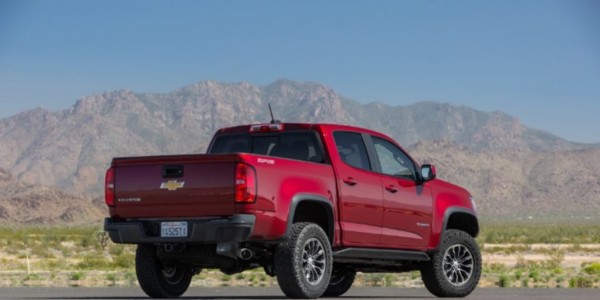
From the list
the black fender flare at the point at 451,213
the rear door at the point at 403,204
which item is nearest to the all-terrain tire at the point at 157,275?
the rear door at the point at 403,204

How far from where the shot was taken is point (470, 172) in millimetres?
194500

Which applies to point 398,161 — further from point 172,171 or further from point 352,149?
point 172,171

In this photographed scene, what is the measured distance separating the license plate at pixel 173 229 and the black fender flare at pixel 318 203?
115 cm

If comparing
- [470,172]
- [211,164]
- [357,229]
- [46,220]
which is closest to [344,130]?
[357,229]

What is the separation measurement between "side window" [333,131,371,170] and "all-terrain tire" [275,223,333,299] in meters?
1.34

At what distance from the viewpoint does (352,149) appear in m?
14.5

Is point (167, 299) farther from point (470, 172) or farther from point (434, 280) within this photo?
point (470, 172)

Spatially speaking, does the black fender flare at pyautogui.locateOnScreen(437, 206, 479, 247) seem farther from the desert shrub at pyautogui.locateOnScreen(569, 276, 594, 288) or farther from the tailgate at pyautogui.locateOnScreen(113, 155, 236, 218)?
the desert shrub at pyautogui.locateOnScreen(569, 276, 594, 288)

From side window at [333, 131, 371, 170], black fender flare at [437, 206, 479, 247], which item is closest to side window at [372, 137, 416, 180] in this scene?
side window at [333, 131, 371, 170]

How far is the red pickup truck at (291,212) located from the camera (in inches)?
494

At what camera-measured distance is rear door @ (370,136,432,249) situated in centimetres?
1452

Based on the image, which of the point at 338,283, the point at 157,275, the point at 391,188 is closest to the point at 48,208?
the point at 338,283

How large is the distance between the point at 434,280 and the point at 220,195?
407 cm

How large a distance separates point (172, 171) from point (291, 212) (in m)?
1.42
